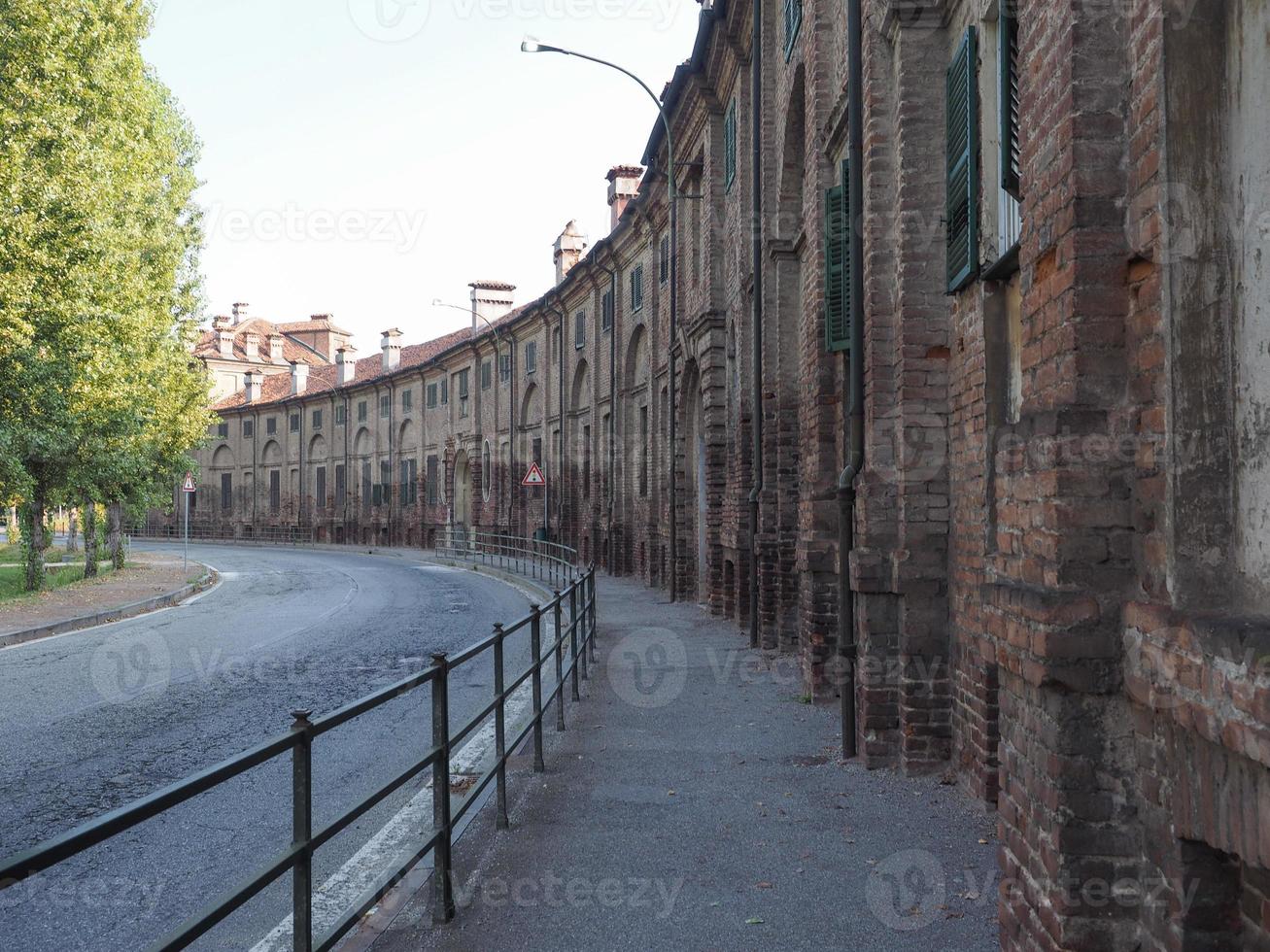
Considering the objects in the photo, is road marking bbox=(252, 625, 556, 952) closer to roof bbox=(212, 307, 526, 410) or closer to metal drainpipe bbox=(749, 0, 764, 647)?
metal drainpipe bbox=(749, 0, 764, 647)

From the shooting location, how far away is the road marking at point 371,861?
4.12 metres

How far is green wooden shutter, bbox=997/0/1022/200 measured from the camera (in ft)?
16.2

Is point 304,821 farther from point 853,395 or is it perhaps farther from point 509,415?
point 509,415

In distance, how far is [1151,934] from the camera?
10.1ft

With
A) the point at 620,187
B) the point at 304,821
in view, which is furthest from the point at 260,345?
the point at 304,821

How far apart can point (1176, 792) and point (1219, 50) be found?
2.04 meters

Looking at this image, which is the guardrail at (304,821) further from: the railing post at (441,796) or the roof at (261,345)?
the roof at (261,345)

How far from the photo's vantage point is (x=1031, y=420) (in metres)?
3.48

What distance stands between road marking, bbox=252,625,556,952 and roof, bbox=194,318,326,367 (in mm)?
67831

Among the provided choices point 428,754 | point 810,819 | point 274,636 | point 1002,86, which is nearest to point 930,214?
point 1002,86

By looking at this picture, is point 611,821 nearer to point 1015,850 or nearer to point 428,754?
point 428,754

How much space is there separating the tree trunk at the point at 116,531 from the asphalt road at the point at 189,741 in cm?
1251

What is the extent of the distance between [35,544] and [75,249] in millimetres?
6702

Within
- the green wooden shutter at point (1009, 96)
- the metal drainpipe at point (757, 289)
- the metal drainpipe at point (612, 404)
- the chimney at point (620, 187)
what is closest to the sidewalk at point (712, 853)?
the green wooden shutter at point (1009, 96)
